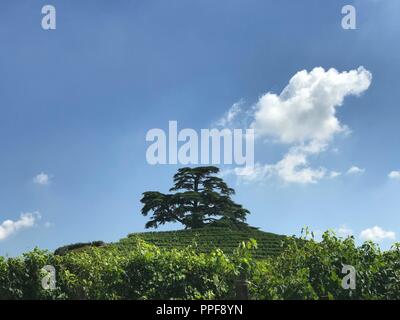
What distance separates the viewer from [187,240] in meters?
44.2

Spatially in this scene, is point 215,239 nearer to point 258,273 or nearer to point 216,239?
point 216,239

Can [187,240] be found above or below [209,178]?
below

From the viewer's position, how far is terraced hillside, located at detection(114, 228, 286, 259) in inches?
1641

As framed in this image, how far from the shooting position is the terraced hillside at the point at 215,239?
1641 inches

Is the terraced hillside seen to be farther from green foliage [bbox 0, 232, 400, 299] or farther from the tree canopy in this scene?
green foliage [bbox 0, 232, 400, 299]

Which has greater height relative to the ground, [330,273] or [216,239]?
[216,239]

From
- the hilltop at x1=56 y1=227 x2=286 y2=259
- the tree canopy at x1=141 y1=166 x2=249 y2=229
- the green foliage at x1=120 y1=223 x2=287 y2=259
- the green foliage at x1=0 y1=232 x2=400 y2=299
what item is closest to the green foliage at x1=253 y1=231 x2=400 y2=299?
the green foliage at x1=0 y1=232 x2=400 y2=299

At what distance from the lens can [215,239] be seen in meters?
45.2

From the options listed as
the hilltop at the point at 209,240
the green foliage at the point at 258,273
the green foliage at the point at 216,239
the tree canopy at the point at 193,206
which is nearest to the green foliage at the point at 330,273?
the green foliage at the point at 258,273

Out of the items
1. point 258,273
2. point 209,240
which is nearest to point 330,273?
point 258,273

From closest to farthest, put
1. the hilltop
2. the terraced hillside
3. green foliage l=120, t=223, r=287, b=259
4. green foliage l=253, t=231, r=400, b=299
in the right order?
green foliage l=253, t=231, r=400, b=299
the hilltop
green foliage l=120, t=223, r=287, b=259
the terraced hillside
